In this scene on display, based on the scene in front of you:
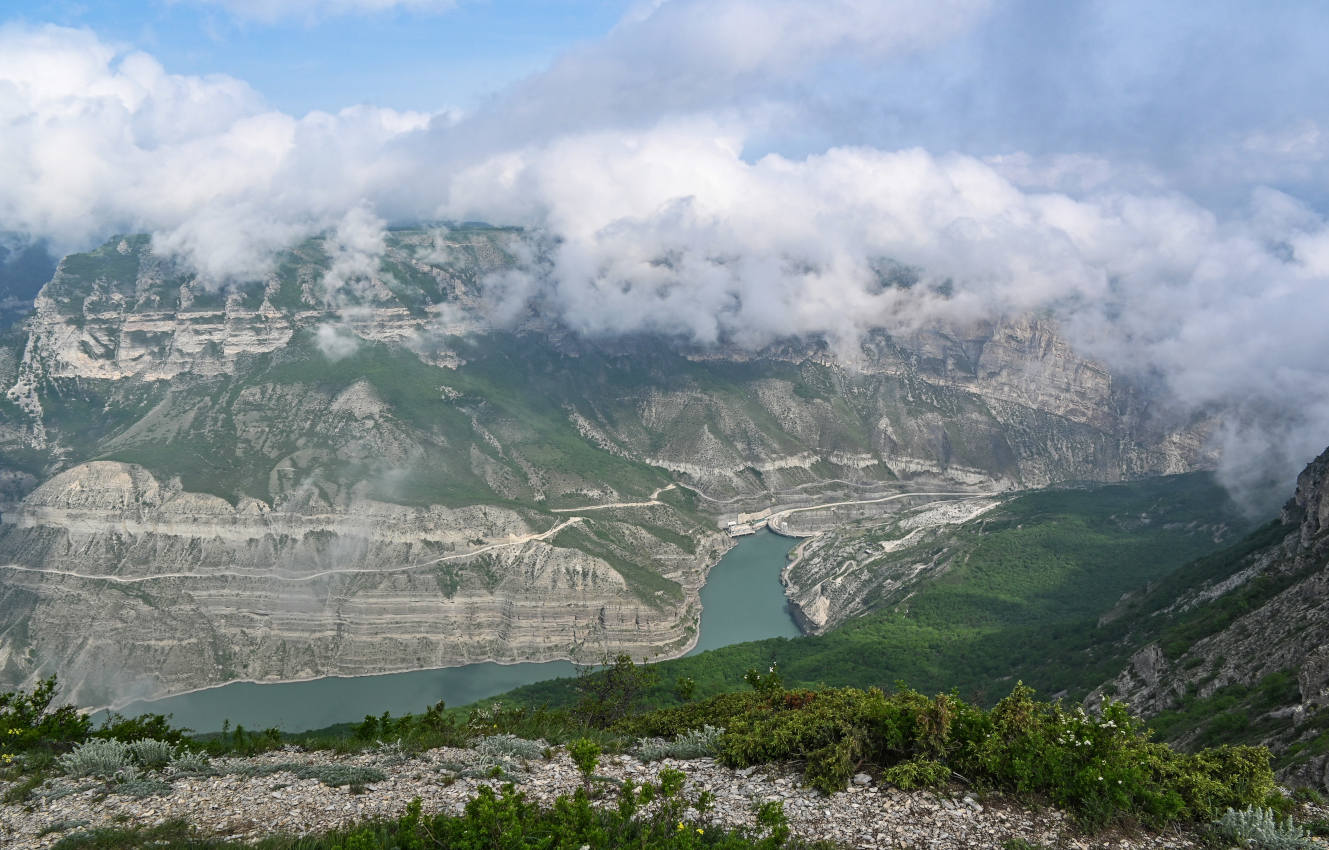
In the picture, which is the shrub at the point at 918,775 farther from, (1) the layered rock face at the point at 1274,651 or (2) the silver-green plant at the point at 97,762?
(2) the silver-green plant at the point at 97,762

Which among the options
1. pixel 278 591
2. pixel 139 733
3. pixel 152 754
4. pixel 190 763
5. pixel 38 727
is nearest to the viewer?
pixel 190 763

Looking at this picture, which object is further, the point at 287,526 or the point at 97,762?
the point at 287,526

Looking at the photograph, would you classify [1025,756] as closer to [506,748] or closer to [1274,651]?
[506,748]

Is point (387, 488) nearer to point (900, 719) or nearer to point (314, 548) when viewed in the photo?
point (314, 548)

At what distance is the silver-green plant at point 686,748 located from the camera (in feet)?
68.8

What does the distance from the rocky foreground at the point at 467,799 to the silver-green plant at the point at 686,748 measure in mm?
364

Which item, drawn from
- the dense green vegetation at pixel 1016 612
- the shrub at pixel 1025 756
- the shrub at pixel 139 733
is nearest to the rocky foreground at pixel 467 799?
the shrub at pixel 1025 756

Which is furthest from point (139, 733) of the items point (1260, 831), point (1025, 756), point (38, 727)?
point (1260, 831)

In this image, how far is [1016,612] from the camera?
108 metres

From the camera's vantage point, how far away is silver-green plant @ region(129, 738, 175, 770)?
67.8 ft

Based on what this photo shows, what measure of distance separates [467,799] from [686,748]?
6167mm

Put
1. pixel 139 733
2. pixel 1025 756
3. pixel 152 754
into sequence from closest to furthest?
pixel 1025 756
pixel 152 754
pixel 139 733

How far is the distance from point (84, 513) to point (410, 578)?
52.2 m

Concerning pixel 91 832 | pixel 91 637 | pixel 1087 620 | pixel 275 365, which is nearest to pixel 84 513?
pixel 91 637
